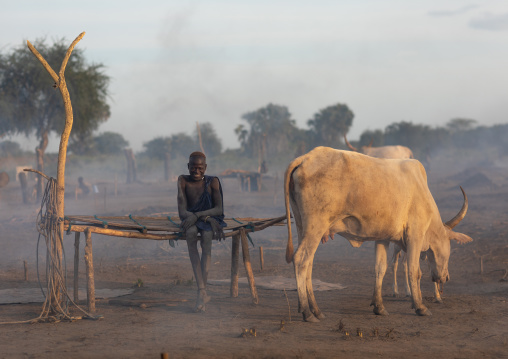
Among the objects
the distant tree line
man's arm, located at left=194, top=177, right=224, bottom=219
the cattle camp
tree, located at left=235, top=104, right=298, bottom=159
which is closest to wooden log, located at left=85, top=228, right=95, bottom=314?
A: the cattle camp

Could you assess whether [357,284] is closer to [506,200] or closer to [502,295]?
[502,295]

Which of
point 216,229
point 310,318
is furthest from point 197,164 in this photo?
point 310,318

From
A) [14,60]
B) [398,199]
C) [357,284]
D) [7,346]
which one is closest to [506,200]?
[357,284]

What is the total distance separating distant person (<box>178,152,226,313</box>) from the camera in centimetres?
727

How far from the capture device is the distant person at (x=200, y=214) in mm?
7270

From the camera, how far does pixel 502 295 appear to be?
320 inches

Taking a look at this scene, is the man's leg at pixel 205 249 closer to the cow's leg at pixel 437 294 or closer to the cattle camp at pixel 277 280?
the cattle camp at pixel 277 280

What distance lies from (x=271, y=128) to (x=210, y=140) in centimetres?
1081

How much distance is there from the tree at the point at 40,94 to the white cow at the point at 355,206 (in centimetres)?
2181

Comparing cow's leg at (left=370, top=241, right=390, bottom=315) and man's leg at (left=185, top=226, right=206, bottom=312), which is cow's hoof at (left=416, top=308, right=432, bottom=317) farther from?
man's leg at (left=185, top=226, right=206, bottom=312)

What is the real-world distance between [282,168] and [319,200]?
42.8 m

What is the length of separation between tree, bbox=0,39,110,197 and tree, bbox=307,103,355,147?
1390 inches

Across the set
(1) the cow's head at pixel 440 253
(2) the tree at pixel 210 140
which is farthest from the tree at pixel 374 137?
(1) the cow's head at pixel 440 253

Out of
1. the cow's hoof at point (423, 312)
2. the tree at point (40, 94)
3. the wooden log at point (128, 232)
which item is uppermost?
the tree at point (40, 94)
